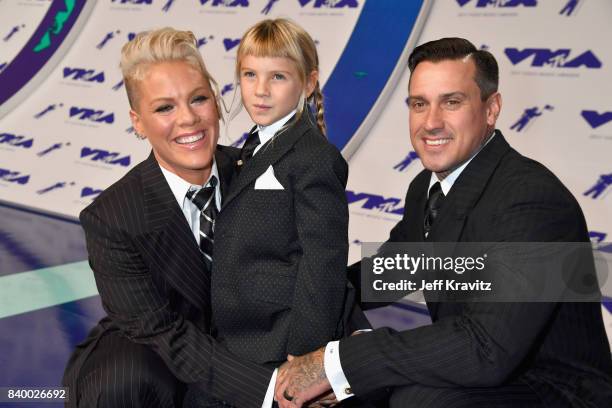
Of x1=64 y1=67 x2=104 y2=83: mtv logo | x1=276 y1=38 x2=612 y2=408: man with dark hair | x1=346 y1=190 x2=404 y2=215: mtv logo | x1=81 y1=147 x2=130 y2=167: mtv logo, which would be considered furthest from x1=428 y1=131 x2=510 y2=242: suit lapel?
x1=64 y1=67 x2=104 y2=83: mtv logo

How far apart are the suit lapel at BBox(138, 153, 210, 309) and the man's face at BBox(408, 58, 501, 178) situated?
2.42 feet

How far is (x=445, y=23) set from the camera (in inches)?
167

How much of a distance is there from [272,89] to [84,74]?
462cm

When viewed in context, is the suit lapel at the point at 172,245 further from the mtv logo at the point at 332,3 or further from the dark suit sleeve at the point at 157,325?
the mtv logo at the point at 332,3

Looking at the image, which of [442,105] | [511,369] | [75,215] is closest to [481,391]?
[511,369]

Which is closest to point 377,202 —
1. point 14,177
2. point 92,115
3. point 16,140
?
point 92,115

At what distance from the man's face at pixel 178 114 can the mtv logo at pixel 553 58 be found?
7.55 feet

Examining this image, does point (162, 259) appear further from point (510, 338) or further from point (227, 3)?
point (227, 3)

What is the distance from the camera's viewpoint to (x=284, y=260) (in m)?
2.12

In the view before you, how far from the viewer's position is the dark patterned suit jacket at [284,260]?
6.71ft

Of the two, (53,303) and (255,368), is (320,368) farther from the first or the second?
(53,303)

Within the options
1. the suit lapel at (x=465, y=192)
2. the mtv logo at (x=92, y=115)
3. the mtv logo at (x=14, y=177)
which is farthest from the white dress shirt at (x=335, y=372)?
the mtv logo at (x=14, y=177)

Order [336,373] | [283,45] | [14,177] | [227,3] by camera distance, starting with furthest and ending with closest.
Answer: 1. [14,177]
2. [227,3]
3. [283,45]
4. [336,373]

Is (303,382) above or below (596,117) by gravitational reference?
below
